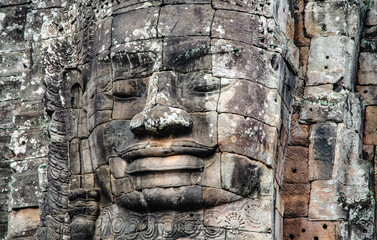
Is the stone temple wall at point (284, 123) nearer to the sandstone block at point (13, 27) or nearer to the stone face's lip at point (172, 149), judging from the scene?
the stone face's lip at point (172, 149)

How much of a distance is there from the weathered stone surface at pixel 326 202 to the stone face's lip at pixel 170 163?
1.85 m

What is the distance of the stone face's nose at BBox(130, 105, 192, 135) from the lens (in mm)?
17922

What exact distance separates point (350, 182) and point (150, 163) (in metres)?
2.85

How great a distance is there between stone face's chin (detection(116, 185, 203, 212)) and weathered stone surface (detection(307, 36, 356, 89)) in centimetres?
273

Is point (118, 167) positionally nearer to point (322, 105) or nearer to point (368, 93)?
point (322, 105)

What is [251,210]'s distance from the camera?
18.1m

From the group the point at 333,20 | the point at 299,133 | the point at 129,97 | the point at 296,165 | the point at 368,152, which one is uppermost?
the point at 333,20

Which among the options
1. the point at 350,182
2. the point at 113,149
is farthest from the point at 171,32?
the point at 350,182

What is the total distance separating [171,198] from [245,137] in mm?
1237

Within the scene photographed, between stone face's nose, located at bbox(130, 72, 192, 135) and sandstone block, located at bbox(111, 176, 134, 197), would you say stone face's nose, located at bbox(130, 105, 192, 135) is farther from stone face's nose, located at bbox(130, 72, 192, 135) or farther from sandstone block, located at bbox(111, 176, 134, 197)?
sandstone block, located at bbox(111, 176, 134, 197)

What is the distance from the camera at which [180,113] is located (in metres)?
18.1

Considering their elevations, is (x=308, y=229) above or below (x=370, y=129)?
below

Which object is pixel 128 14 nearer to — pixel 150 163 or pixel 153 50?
Answer: pixel 153 50

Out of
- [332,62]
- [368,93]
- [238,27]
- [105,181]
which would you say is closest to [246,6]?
[238,27]
